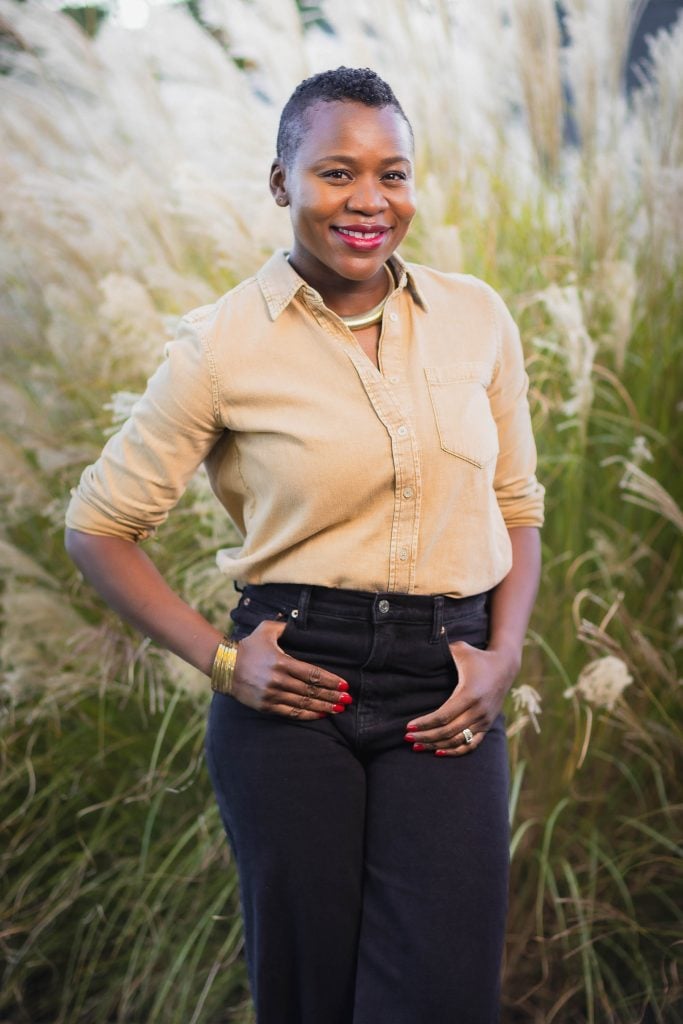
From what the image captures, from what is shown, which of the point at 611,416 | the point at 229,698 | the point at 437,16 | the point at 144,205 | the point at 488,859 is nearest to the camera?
the point at 488,859

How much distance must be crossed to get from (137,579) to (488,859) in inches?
25.1

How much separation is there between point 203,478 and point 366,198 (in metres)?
0.96

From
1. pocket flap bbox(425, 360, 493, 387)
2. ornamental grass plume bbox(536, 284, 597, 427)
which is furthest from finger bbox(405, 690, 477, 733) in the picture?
ornamental grass plume bbox(536, 284, 597, 427)

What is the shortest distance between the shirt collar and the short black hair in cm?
15

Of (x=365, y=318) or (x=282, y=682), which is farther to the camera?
(x=365, y=318)

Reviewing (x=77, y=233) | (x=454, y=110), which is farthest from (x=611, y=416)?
(x=77, y=233)

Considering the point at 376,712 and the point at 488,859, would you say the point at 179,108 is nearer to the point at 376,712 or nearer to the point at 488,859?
the point at 376,712

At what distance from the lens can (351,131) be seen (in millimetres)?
1520

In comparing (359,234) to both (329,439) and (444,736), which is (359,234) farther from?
(444,736)

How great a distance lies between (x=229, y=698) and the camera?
65.4 inches

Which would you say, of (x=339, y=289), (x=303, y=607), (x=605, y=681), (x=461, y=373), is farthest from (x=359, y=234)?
(x=605, y=681)

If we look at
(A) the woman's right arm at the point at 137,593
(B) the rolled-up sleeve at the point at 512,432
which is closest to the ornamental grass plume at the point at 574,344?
(B) the rolled-up sleeve at the point at 512,432

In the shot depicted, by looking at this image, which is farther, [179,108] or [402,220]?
[179,108]

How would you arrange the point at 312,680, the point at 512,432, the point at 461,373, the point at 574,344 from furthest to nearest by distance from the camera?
the point at 574,344 → the point at 512,432 → the point at 461,373 → the point at 312,680
